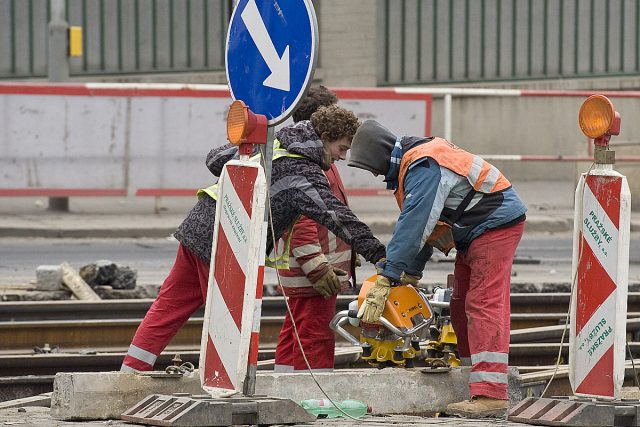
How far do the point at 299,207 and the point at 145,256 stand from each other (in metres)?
8.28

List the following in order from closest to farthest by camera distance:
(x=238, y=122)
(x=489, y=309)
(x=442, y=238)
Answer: (x=238, y=122)
(x=489, y=309)
(x=442, y=238)

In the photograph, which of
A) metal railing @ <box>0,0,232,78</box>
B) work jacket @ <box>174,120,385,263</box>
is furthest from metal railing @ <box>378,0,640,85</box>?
work jacket @ <box>174,120,385,263</box>

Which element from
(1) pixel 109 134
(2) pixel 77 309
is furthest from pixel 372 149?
(1) pixel 109 134

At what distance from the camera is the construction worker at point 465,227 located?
7121mm

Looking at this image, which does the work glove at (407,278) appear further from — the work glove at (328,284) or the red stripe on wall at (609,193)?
the red stripe on wall at (609,193)

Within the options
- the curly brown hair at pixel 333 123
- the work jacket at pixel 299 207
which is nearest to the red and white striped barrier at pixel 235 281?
the work jacket at pixel 299 207

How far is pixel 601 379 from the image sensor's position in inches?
257

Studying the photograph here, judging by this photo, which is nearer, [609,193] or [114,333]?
[609,193]

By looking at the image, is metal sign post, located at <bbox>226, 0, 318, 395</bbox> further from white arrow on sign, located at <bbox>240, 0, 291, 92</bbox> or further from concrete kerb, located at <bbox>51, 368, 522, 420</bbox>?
concrete kerb, located at <bbox>51, 368, 522, 420</bbox>

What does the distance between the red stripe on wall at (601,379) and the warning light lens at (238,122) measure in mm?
1797

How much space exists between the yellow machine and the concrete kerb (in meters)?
0.15

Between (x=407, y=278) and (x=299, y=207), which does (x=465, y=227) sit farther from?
(x=299, y=207)

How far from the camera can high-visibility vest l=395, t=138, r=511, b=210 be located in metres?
7.19

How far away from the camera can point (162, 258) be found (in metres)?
15.6
